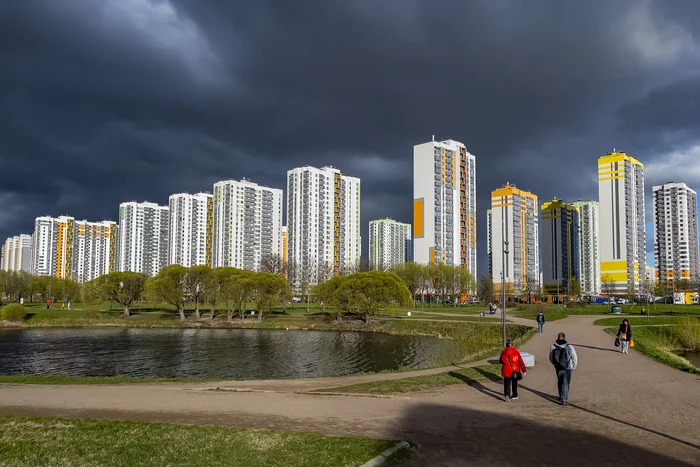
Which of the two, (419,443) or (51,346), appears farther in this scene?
(51,346)

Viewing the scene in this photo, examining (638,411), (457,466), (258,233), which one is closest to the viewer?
(457,466)

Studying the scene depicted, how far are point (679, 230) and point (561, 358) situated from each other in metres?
215

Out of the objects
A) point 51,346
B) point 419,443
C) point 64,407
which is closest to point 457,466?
point 419,443

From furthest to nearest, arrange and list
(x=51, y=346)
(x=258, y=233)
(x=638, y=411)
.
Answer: (x=258, y=233) < (x=51, y=346) < (x=638, y=411)

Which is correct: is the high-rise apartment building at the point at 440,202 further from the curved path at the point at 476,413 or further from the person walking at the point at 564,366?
the person walking at the point at 564,366

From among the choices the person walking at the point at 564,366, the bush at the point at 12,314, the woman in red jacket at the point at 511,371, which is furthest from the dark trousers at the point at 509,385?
the bush at the point at 12,314

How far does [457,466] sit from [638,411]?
7.82m

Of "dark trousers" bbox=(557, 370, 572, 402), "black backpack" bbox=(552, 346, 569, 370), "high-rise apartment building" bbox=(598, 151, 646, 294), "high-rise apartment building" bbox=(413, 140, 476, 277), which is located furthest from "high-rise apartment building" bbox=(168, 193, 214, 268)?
"dark trousers" bbox=(557, 370, 572, 402)

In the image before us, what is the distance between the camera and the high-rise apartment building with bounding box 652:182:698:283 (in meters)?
195

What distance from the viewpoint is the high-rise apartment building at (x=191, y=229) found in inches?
6924

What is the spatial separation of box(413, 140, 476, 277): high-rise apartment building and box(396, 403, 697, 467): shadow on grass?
121 metres

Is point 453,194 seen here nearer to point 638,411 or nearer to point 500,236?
point 500,236

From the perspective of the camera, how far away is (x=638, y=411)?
14578 mm

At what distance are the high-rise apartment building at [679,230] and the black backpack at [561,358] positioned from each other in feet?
689
